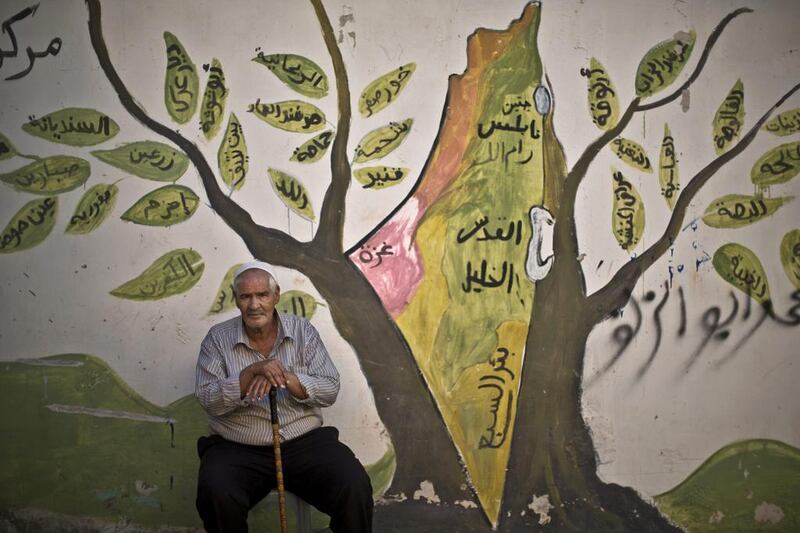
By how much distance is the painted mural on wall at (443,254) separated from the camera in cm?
420

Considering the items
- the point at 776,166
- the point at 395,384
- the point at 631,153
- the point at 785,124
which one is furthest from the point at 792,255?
the point at 395,384

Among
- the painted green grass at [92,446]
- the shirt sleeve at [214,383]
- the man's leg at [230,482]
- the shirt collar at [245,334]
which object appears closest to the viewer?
the man's leg at [230,482]

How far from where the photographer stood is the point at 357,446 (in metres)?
4.22

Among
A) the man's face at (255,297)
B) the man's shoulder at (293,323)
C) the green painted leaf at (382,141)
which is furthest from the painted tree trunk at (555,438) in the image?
the man's face at (255,297)

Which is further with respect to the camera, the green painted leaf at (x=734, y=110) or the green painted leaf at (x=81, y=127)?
the green painted leaf at (x=734, y=110)

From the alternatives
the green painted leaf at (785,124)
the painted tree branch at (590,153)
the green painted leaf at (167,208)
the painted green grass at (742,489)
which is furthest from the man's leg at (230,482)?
the green painted leaf at (785,124)

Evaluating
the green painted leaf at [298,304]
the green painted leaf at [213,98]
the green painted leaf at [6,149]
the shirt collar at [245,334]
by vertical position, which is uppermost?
the green painted leaf at [213,98]

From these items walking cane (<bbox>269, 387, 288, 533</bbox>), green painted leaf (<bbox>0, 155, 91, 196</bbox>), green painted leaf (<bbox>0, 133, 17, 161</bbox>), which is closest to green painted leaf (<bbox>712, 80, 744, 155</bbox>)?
walking cane (<bbox>269, 387, 288, 533</bbox>)

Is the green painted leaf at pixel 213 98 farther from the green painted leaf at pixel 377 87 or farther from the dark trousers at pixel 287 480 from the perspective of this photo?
the dark trousers at pixel 287 480

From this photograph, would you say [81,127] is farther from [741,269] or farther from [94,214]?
[741,269]

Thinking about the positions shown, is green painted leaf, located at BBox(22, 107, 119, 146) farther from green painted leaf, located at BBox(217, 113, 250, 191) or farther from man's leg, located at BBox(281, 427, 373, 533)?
man's leg, located at BBox(281, 427, 373, 533)

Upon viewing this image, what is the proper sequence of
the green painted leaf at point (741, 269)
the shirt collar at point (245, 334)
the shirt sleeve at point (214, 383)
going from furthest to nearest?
the green painted leaf at point (741, 269)
the shirt collar at point (245, 334)
the shirt sleeve at point (214, 383)

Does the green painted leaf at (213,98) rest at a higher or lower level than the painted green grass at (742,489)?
higher

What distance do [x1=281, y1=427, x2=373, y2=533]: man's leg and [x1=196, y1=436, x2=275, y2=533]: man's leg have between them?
0.32ft
